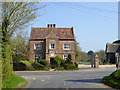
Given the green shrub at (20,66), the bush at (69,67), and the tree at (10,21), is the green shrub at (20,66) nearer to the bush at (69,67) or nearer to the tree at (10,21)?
the bush at (69,67)

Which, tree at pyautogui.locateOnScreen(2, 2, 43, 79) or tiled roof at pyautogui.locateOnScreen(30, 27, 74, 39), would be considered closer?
tree at pyautogui.locateOnScreen(2, 2, 43, 79)

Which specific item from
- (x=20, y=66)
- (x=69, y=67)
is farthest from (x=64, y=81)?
(x=20, y=66)

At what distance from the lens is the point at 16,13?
1938 centimetres

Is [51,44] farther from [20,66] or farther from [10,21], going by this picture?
[10,21]

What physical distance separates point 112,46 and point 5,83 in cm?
5631

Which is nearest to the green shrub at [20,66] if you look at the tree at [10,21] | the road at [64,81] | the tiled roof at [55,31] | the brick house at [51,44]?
the brick house at [51,44]

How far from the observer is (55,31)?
55.5m

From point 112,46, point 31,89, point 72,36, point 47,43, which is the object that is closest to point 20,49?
point 47,43

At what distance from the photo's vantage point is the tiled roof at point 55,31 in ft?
178

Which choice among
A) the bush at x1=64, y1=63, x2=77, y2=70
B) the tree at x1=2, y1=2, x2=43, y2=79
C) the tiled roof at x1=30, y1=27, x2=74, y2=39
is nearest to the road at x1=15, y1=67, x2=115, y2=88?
the tree at x1=2, y1=2, x2=43, y2=79

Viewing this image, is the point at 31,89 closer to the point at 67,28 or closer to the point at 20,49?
the point at 20,49

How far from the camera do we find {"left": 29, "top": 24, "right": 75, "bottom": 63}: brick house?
2095 inches

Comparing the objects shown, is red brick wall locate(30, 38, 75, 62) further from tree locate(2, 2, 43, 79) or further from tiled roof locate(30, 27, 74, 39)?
tree locate(2, 2, 43, 79)

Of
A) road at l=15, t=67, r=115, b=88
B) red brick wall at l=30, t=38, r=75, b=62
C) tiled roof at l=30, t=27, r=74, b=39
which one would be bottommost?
road at l=15, t=67, r=115, b=88
